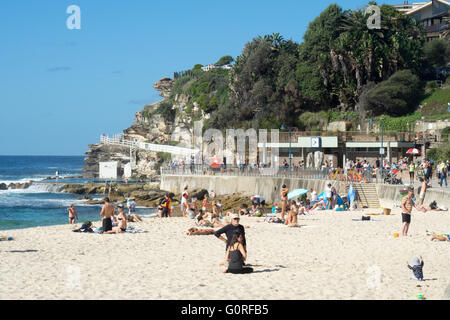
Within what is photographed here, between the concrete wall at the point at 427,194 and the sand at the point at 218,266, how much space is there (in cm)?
463

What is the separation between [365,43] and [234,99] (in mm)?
15946

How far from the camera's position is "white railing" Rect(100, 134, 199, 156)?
64.4 meters

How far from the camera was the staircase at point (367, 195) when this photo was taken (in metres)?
26.8

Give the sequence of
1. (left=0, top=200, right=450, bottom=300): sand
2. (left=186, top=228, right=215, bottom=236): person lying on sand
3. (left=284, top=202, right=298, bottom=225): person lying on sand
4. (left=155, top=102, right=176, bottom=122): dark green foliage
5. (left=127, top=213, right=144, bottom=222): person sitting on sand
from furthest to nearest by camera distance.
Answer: (left=155, top=102, right=176, bottom=122): dark green foliage, (left=127, top=213, right=144, bottom=222): person sitting on sand, (left=284, top=202, right=298, bottom=225): person lying on sand, (left=186, top=228, right=215, bottom=236): person lying on sand, (left=0, top=200, right=450, bottom=300): sand

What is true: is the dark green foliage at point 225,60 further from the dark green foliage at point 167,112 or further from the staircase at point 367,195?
the staircase at point 367,195

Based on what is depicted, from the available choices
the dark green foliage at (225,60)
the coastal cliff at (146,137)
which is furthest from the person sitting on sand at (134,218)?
the dark green foliage at (225,60)

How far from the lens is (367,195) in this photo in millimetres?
27875

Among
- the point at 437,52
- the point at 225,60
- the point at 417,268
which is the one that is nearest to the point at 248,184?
the point at 417,268

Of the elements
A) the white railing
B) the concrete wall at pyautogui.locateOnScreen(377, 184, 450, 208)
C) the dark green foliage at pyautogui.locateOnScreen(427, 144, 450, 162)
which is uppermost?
the white railing

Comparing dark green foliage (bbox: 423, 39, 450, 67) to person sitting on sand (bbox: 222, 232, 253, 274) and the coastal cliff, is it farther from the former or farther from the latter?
person sitting on sand (bbox: 222, 232, 253, 274)

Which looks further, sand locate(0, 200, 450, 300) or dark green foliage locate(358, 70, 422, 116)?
dark green foliage locate(358, 70, 422, 116)

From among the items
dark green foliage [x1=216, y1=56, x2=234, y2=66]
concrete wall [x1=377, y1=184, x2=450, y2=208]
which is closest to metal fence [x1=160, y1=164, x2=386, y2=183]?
concrete wall [x1=377, y1=184, x2=450, y2=208]

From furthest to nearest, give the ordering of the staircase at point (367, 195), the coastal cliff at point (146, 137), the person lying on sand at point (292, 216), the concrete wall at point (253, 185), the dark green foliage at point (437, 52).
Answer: the coastal cliff at point (146, 137) < the dark green foliage at point (437, 52) < the concrete wall at point (253, 185) < the staircase at point (367, 195) < the person lying on sand at point (292, 216)

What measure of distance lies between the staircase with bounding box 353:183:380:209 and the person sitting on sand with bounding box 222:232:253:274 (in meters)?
15.9
